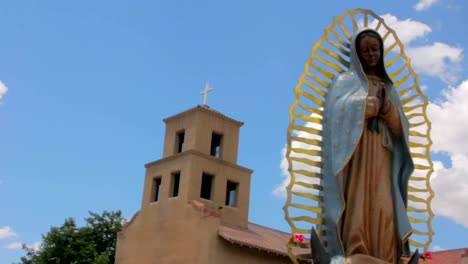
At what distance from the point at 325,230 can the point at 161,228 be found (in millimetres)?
20555

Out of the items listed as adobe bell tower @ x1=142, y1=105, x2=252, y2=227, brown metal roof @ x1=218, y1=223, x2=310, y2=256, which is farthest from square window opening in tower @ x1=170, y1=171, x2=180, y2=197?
brown metal roof @ x1=218, y1=223, x2=310, y2=256

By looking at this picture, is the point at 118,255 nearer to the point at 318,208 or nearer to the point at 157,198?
the point at 157,198

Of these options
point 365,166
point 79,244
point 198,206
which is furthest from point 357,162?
point 79,244

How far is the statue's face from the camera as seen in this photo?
877 centimetres

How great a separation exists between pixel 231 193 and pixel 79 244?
7.79 m

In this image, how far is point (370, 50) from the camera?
880 centimetres

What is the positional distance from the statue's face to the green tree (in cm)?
2293

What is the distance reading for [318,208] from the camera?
322 inches

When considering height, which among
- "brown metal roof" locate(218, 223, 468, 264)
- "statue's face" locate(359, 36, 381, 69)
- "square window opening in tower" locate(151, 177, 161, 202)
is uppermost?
"square window opening in tower" locate(151, 177, 161, 202)

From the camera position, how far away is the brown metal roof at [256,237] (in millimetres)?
25812

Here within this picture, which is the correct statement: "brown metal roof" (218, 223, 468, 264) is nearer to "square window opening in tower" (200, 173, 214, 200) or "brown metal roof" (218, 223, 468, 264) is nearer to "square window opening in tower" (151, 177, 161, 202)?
"square window opening in tower" (200, 173, 214, 200)

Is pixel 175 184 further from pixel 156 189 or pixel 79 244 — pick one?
pixel 79 244

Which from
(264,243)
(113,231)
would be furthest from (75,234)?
(264,243)

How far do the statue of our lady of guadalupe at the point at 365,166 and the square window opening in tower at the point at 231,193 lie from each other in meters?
20.6
